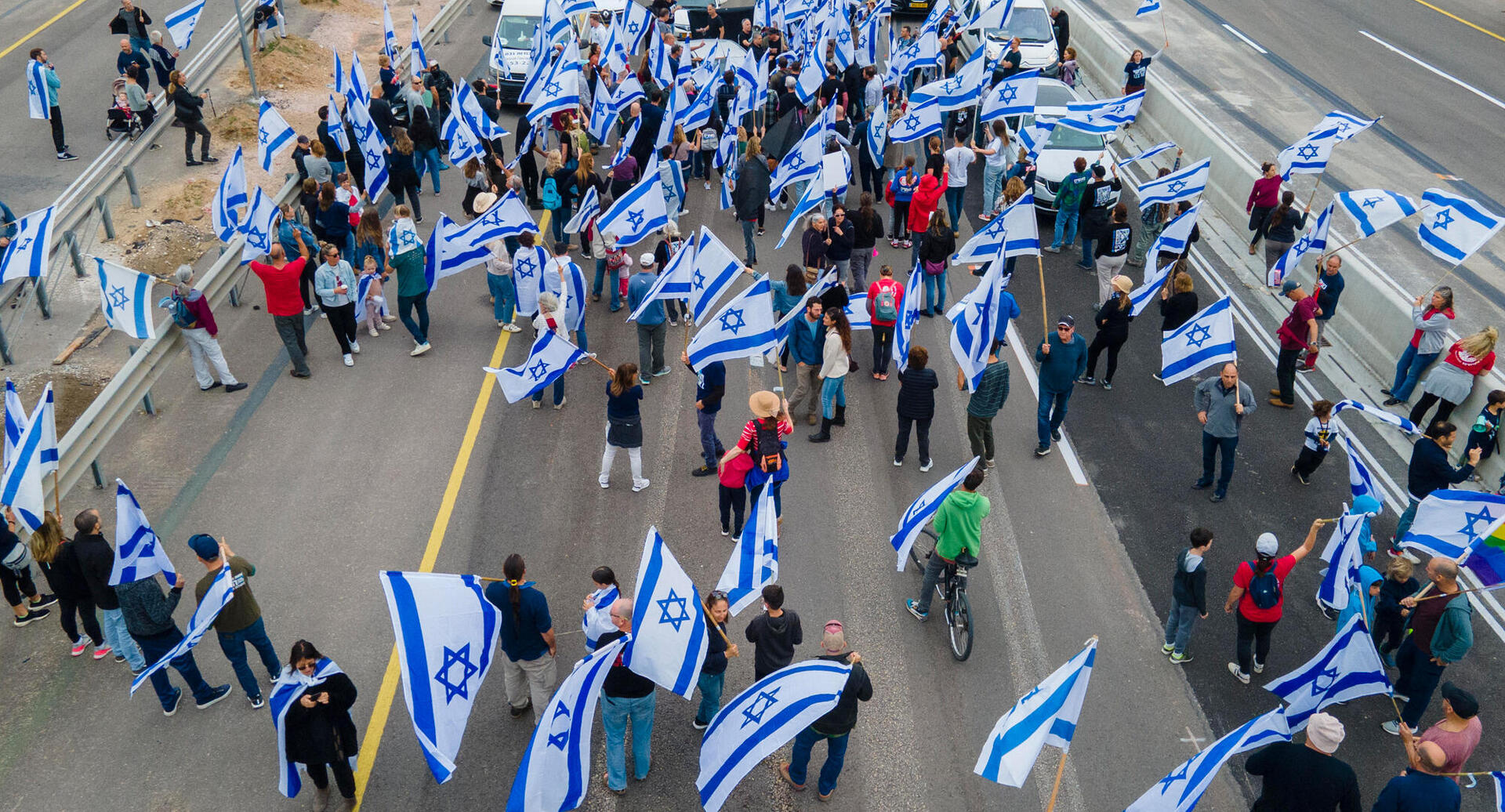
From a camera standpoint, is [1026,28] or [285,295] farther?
[1026,28]

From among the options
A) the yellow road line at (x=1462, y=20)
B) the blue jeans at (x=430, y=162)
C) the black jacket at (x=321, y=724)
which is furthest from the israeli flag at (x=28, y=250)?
the yellow road line at (x=1462, y=20)

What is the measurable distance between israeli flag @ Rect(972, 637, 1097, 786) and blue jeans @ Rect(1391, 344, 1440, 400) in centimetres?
958

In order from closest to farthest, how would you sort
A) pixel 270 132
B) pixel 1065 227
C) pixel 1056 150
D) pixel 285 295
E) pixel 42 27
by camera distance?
1. pixel 285 295
2. pixel 270 132
3. pixel 1065 227
4. pixel 1056 150
5. pixel 42 27

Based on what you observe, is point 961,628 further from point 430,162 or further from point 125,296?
point 430,162

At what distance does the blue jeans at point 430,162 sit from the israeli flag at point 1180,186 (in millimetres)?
12722

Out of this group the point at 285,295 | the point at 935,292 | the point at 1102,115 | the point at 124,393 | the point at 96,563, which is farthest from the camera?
the point at 1102,115

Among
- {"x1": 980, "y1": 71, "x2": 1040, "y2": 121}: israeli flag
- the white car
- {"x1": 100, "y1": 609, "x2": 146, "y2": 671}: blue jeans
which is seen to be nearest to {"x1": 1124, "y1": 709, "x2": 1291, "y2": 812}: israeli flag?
{"x1": 100, "y1": 609, "x2": 146, "y2": 671}: blue jeans

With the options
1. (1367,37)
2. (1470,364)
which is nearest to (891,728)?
(1470,364)

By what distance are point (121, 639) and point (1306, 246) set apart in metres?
16.0

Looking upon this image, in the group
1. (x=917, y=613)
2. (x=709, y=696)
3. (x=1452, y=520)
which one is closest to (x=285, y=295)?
(x=709, y=696)

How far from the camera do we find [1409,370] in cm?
1480

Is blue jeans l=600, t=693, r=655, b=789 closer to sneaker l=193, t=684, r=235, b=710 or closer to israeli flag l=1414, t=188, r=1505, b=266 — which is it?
sneaker l=193, t=684, r=235, b=710

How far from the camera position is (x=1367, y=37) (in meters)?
32.8

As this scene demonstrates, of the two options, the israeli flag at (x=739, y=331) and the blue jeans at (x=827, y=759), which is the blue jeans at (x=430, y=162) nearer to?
the israeli flag at (x=739, y=331)
